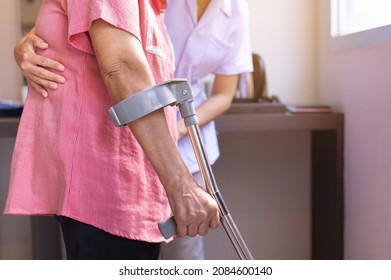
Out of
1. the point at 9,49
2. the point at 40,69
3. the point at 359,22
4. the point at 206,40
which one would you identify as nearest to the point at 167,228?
the point at 40,69

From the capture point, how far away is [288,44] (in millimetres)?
1953

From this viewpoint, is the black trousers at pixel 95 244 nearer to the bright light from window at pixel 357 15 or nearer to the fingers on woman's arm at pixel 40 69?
the fingers on woman's arm at pixel 40 69

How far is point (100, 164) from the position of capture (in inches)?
32.2

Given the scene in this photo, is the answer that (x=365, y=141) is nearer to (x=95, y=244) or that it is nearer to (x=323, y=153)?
(x=323, y=153)

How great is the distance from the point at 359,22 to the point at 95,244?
1096 millimetres

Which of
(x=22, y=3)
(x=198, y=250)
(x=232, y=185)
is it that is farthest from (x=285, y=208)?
(x=22, y=3)

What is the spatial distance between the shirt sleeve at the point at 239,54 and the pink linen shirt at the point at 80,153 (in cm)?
53

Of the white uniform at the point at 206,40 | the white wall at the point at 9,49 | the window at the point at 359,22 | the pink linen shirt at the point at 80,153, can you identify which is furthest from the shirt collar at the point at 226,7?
the white wall at the point at 9,49

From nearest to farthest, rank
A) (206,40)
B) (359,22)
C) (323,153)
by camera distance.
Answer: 1. (206,40)
2. (359,22)
3. (323,153)

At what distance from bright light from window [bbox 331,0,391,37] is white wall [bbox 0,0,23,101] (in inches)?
39.6

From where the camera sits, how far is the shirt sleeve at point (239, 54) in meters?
1.34

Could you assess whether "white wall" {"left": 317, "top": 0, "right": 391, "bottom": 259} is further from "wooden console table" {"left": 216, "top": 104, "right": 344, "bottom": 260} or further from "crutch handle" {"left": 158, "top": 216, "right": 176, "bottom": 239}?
"crutch handle" {"left": 158, "top": 216, "right": 176, "bottom": 239}
